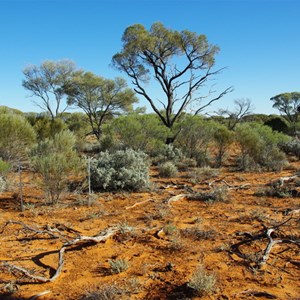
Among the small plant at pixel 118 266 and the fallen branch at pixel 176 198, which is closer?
the small plant at pixel 118 266

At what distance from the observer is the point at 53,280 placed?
3.94 meters

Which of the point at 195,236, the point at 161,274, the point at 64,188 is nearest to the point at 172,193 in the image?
the point at 64,188

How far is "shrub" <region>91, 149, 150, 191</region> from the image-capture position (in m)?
9.30

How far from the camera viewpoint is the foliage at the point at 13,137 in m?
11.7

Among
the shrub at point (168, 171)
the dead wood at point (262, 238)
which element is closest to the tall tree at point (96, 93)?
the shrub at point (168, 171)

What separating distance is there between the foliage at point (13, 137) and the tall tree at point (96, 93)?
14.9 m

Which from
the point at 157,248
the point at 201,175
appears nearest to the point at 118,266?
the point at 157,248

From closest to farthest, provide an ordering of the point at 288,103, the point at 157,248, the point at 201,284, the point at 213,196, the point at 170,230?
the point at 201,284 → the point at 157,248 → the point at 170,230 → the point at 213,196 → the point at 288,103

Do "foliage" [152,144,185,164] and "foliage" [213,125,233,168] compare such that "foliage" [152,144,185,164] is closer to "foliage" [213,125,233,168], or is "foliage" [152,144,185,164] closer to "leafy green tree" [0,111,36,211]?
"foliage" [213,125,233,168]

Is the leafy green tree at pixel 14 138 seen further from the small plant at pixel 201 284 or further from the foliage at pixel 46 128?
the small plant at pixel 201 284

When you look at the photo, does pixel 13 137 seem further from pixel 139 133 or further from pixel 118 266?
pixel 118 266

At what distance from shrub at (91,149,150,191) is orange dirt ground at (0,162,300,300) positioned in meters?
0.94

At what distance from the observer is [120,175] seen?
30.4ft

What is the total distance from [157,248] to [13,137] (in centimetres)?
900
